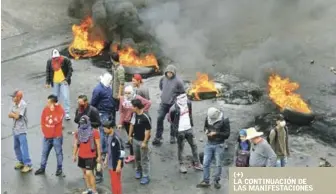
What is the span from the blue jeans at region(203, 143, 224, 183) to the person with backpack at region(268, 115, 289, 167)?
0.85 meters

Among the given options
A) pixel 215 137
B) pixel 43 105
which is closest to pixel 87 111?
pixel 215 137

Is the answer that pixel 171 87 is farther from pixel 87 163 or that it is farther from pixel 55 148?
pixel 87 163

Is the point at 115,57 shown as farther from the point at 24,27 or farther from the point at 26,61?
the point at 24,27

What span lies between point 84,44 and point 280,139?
7.66 m

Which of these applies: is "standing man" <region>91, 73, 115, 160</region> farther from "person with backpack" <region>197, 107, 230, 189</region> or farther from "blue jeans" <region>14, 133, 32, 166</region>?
"person with backpack" <region>197, 107, 230, 189</region>

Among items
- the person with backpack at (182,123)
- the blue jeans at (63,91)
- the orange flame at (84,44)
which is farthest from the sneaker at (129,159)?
the orange flame at (84,44)

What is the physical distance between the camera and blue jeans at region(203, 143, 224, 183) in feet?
32.7

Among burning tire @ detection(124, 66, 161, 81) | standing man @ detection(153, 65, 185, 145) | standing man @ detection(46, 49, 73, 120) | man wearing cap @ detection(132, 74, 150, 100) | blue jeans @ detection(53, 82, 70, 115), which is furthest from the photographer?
burning tire @ detection(124, 66, 161, 81)

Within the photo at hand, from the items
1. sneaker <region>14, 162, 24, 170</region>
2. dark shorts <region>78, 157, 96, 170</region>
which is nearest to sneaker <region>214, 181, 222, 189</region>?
dark shorts <region>78, 157, 96, 170</region>

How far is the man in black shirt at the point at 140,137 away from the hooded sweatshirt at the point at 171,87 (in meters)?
1.44

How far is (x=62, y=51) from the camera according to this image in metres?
16.6

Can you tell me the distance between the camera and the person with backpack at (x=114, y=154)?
9.29 m

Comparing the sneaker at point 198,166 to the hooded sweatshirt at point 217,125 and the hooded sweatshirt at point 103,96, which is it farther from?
the hooded sweatshirt at point 103,96

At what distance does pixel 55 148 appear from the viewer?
34.0 ft
